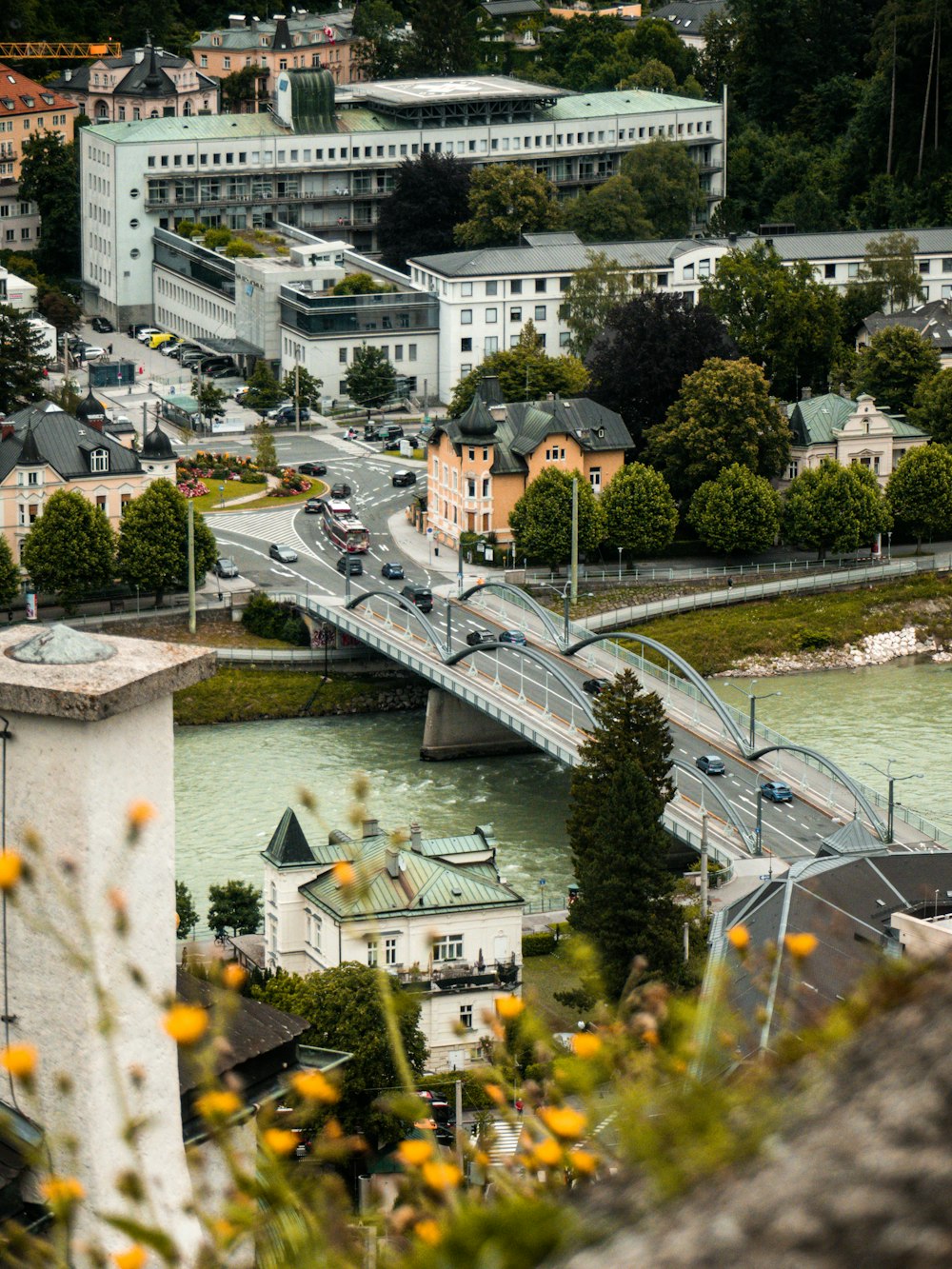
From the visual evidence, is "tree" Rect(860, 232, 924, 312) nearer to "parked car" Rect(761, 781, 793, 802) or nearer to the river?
the river

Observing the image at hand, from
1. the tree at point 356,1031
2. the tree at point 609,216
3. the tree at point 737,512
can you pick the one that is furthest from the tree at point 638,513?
the tree at point 356,1031

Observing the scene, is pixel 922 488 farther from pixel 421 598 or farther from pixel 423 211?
pixel 423 211

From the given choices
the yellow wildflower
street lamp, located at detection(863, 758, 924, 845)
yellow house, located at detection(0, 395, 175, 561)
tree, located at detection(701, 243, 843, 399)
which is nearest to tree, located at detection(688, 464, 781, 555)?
tree, located at detection(701, 243, 843, 399)

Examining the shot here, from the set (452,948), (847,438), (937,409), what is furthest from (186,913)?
(937,409)

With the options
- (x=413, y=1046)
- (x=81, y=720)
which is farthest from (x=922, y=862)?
(x=81, y=720)

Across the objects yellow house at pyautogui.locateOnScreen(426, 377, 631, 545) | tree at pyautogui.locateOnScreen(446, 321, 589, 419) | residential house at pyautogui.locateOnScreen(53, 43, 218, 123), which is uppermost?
residential house at pyautogui.locateOnScreen(53, 43, 218, 123)
